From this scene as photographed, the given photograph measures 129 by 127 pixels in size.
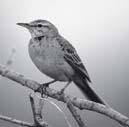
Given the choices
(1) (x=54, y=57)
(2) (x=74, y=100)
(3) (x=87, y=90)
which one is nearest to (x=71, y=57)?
(1) (x=54, y=57)

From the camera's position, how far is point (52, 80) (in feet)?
5.24

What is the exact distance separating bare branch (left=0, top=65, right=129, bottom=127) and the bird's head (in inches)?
13.1

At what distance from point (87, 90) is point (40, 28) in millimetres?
310

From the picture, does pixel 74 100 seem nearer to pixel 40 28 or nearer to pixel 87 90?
pixel 87 90

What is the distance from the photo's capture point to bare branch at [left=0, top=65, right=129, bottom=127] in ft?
2.87

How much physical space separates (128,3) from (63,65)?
310mm

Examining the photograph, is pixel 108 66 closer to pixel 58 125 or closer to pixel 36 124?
pixel 58 125

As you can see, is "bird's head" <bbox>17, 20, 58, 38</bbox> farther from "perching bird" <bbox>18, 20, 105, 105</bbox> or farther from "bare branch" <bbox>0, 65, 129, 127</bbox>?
"bare branch" <bbox>0, 65, 129, 127</bbox>

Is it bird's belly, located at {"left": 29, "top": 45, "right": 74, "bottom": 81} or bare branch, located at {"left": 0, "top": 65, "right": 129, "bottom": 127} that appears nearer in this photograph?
bare branch, located at {"left": 0, "top": 65, "right": 129, "bottom": 127}

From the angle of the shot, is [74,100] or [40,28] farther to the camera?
[40,28]

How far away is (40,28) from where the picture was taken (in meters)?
1.55

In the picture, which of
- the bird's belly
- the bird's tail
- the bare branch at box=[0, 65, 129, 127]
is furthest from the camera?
the bird's belly

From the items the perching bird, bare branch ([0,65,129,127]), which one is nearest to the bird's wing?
the perching bird

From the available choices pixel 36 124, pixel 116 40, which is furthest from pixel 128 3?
pixel 36 124
